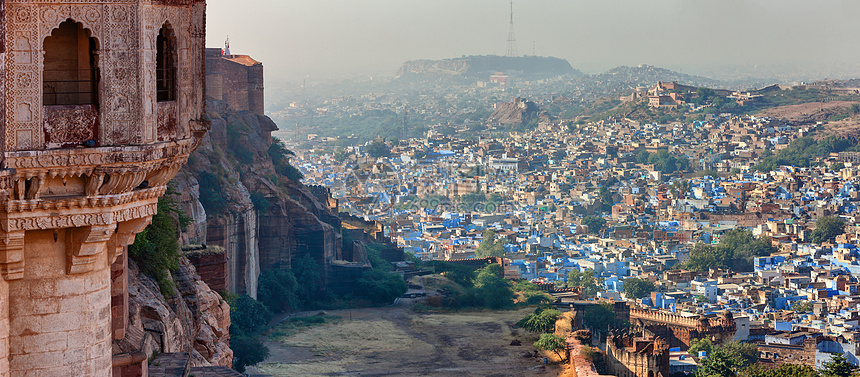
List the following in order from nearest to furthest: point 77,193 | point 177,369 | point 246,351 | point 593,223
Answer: point 77,193 → point 177,369 → point 246,351 → point 593,223

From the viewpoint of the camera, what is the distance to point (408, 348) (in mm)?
23266

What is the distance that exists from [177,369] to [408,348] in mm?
14056

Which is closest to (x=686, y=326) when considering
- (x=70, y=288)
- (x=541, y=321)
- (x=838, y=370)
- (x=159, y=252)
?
(x=541, y=321)

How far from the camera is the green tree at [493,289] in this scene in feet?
95.6

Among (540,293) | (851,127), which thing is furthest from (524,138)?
(540,293)

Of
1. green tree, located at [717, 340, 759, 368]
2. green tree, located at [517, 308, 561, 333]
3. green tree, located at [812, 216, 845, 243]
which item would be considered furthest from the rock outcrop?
green tree, located at [517, 308, 561, 333]

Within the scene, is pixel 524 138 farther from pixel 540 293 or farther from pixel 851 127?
pixel 540 293

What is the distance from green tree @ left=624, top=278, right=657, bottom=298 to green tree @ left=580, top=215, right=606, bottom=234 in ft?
60.2

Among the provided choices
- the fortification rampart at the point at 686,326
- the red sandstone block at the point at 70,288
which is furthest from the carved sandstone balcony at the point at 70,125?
the fortification rampart at the point at 686,326

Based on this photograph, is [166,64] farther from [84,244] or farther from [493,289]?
[493,289]

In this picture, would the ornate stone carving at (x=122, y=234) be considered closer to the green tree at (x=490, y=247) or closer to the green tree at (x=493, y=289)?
the green tree at (x=493, y=289)

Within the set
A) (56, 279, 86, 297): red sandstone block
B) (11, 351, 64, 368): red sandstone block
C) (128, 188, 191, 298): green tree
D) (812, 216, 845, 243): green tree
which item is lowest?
(812, 216, 845, 243): green tree

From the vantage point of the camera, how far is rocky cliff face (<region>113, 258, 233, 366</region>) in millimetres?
9836

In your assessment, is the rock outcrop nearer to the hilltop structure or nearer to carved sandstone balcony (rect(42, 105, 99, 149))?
the hilltop structure
